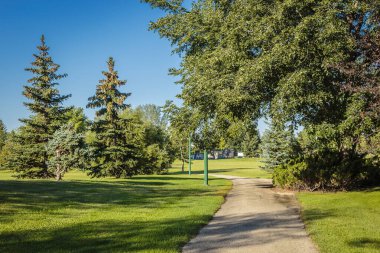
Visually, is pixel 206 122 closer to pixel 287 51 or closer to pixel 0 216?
pixel 287 51

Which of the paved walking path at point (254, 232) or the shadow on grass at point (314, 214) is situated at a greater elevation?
the shadow on grass at point (314, 214)

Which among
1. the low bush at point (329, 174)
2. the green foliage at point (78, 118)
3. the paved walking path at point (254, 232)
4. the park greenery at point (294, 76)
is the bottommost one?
the paved walking path at point (254, 232)

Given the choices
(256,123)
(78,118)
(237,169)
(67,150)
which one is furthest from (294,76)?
(78,118)

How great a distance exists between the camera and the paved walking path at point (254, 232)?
22.3ft

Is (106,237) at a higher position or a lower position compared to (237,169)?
lower

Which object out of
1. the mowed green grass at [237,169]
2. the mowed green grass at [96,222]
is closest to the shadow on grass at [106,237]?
the mowed green grass at [96,222]

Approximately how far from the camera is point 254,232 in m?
8.15

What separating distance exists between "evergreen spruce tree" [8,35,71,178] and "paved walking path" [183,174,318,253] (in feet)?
89.8

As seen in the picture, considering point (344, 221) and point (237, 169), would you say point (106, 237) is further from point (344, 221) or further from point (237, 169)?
point (237, 169)

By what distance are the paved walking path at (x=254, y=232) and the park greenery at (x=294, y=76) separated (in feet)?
14.7

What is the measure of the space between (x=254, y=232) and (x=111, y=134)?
28.1 meters

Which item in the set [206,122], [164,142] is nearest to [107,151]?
[206,122]

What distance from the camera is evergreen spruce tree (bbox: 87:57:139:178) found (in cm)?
3403

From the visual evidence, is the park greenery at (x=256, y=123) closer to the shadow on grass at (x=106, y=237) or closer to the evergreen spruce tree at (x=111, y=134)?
the shadow on grass at (x=106, y=237)
